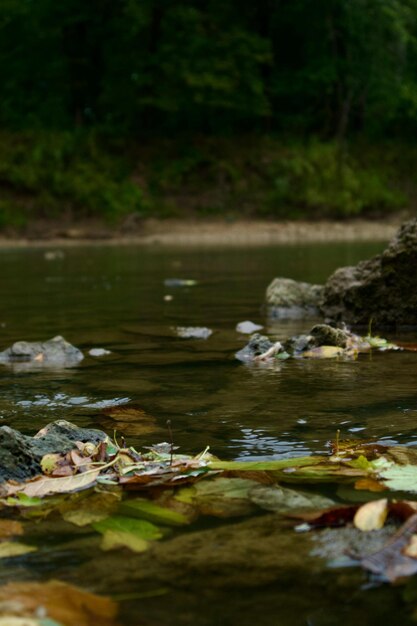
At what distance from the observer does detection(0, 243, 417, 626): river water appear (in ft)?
5.25

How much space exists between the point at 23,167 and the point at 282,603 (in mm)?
27074

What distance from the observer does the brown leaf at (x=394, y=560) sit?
1.65 metres

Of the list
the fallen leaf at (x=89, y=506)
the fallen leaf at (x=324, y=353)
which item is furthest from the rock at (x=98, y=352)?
the fallen leaf at (x=89, y=506)

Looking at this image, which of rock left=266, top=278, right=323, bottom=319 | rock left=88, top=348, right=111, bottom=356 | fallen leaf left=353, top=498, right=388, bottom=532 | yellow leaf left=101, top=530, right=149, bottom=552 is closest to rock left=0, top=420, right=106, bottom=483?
yellow leaf left=101, top=530, right=149, bottom=552

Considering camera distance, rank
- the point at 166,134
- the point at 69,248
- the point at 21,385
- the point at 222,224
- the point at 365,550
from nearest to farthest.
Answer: the point at 365,550
the point at 21,385
the point at 69,248
the point at 222,224
the point at 166,134

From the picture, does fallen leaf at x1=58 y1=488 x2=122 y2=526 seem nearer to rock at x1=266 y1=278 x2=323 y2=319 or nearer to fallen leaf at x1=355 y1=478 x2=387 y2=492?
fallen leaf at x1=355 y1=478 x2=387 y2=492

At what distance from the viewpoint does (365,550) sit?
1762 mm

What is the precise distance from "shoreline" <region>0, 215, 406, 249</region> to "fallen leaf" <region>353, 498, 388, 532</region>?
21.3 metres

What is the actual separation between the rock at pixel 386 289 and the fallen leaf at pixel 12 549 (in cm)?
442

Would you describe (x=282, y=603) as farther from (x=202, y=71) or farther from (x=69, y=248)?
(x=202, y=71)

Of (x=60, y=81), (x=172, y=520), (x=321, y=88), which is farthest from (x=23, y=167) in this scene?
(x=172, y=520)

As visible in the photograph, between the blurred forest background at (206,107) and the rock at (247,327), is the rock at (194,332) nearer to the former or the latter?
the rock at (247,327)

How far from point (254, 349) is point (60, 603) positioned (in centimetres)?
319

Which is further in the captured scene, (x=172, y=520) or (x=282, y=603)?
(x=172, y=520)
